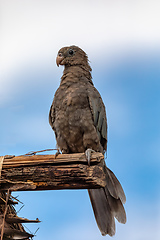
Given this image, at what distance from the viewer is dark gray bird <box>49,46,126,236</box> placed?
2.94m

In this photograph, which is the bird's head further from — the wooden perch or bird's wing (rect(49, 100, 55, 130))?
the wooden perch

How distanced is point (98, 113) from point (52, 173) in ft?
3.92

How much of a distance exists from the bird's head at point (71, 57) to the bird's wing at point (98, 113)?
1.61 feet

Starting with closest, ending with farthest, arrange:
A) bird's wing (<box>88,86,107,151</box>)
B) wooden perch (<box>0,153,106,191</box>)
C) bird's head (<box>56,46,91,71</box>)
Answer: wooden perch (<box>0,153,106,191</box>) → bird's wing (<box>88,86,107,151</box>) → bird's head (<box>56,46,91,71</box>)

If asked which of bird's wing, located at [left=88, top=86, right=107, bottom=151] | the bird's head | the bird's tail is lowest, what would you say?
the bird's tail

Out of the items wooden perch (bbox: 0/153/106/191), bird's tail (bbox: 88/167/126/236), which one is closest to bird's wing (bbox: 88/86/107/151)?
bird's tail (bbox: 88/167/126/236)

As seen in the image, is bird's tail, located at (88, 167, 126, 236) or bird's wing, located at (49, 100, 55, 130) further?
bird's wing, located at (49, 100, 55, 130)

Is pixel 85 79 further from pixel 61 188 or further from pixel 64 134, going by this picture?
pixel 61 188

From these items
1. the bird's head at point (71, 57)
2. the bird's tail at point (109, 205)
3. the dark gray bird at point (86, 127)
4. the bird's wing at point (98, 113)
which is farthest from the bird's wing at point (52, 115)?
the bird's tail at point (109, 205)

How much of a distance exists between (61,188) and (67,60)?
1.89 meters

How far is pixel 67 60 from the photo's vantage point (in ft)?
12.1

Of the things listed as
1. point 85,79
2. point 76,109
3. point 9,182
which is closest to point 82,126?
point 76,109

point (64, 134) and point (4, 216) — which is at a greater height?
point (64, 134)

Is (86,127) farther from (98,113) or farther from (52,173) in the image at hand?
(52,173)
